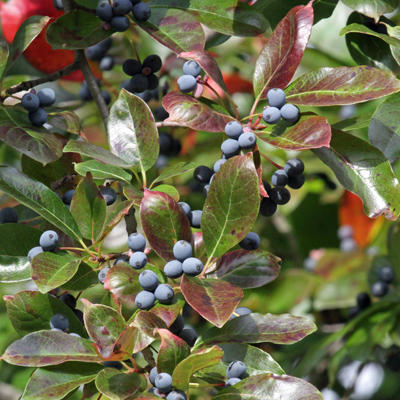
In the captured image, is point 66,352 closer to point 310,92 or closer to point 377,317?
point 310,92

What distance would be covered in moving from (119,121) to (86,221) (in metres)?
0.15

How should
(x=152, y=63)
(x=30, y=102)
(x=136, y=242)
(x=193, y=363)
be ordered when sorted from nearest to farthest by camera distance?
(x=193, y=363)
(x=136, y=242)
(x=30, y=102)
(x=152, y=63)

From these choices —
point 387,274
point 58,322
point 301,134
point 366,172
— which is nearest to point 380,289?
point 387,274

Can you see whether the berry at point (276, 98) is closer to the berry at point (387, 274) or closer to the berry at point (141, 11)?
the berry at point (141, 11)

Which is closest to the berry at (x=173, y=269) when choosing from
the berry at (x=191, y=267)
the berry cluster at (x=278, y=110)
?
the berry at (x=191, y=267)

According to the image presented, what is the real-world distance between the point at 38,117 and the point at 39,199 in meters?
0.15

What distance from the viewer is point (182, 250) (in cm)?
84

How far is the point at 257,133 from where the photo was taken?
0.92m

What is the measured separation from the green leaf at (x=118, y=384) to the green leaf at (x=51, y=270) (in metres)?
0.12

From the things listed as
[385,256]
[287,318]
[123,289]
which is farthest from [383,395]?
[123,289]

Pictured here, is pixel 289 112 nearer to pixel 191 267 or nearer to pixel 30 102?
pixel 191 267

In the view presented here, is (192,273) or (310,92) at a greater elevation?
(310,92)

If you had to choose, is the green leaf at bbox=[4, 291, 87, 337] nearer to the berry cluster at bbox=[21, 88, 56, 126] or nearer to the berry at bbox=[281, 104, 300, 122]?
the berry cluster at bbox=[21, 88, 56, 126]

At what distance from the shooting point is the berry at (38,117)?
988 millimetres
